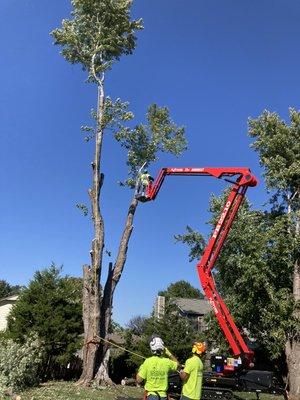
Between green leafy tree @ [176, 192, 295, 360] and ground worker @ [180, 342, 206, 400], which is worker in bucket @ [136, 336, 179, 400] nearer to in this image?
ground worker @ [180, 342, 206, 400]

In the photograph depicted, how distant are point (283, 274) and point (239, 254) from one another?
237 cm

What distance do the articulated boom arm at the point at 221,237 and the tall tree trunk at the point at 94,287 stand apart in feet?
16.4

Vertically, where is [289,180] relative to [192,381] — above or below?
above

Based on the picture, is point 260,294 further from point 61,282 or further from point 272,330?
point 61,282

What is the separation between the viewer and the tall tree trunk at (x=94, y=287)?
19750 millimetres

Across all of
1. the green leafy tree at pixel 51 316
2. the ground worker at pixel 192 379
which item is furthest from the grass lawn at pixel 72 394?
the ground worker at pixel 192 379

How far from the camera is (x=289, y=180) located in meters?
26.9

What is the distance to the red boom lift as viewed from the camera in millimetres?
14234

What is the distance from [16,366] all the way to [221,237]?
7619 millimetres

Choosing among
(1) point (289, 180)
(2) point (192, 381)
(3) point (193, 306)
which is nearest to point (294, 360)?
(1) point (289, 180)

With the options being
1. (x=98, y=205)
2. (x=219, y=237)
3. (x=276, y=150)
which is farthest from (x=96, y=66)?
(x=219, y=237)

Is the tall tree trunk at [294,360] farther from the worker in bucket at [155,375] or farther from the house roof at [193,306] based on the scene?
the house roof at [193,306]

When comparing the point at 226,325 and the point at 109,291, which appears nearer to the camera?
the point at 226,325

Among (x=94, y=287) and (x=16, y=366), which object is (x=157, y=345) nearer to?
(x=16, y=366)
